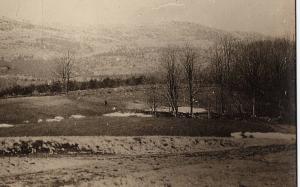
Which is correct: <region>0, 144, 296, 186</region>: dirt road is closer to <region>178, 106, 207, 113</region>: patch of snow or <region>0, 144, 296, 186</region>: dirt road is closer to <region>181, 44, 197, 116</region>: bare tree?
<region>178, 106, 207, 113</region>: patch of snow

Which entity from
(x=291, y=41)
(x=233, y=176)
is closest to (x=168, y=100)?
(x=233, y=176)

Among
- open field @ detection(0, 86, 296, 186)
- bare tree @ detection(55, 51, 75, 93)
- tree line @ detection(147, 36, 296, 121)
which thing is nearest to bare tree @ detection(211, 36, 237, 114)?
tree line @ detection(147, 36, 296, 121)

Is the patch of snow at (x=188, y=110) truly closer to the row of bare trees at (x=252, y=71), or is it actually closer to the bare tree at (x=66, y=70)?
the row of bare trees at (x=252, y=71)

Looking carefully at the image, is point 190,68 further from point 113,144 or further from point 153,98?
point 113,144

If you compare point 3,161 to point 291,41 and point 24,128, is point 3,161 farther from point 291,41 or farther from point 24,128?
point 291,41

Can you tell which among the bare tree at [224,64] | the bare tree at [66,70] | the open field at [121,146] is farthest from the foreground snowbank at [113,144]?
the bare tree at [66,70]

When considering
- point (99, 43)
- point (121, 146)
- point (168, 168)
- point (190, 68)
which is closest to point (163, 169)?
point (168, 168)

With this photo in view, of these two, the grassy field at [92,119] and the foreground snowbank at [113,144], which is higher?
the grassy field at [92,119]
